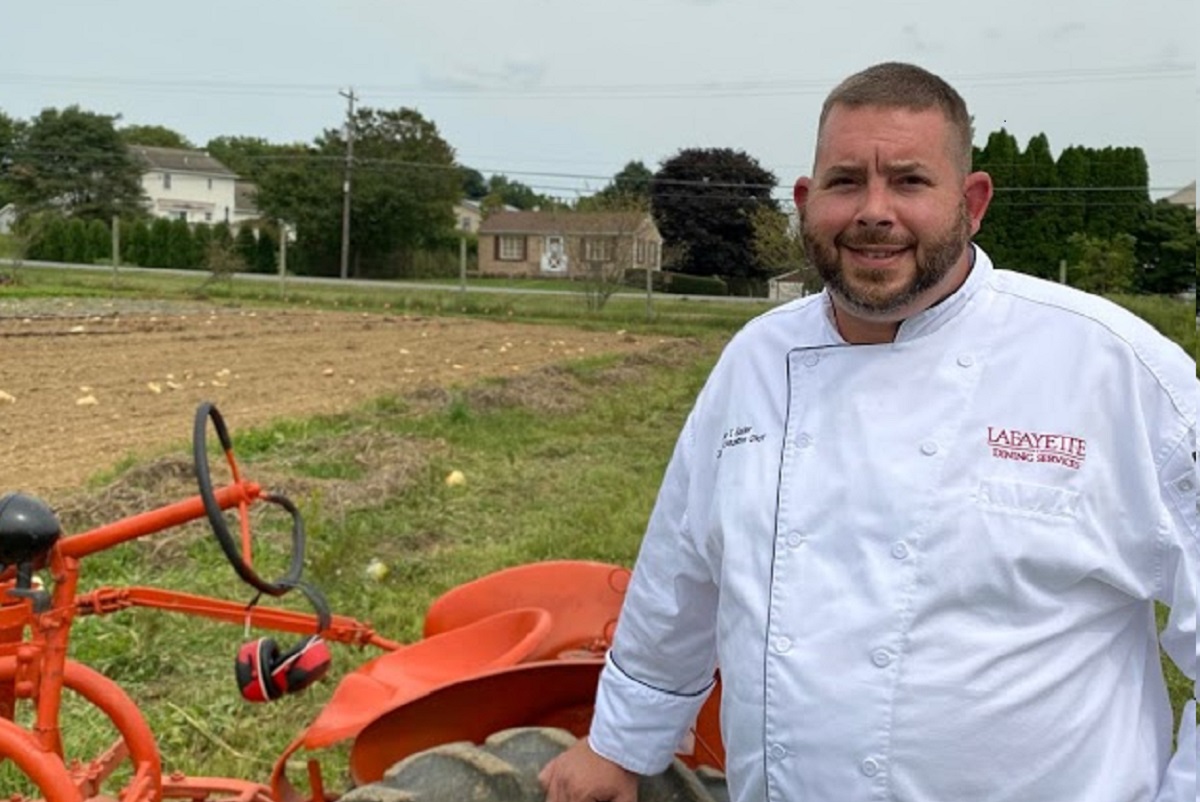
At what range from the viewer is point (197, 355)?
689 inches


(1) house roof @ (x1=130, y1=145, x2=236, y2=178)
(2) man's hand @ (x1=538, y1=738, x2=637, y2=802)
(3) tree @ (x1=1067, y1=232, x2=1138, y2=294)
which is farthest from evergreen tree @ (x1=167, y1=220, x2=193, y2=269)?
(2) man's hand @ (x1=538, y1=738, x2=637, y2=802)

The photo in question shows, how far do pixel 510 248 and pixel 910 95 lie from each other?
7171 cm

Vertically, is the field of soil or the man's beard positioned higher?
the man's beard

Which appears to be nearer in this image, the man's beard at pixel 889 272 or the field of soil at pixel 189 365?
the man's beard at pixel 889 272

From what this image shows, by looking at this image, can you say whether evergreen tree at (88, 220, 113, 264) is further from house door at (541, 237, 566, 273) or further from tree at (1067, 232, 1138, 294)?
tree at (1067, 232, 1138, 294)

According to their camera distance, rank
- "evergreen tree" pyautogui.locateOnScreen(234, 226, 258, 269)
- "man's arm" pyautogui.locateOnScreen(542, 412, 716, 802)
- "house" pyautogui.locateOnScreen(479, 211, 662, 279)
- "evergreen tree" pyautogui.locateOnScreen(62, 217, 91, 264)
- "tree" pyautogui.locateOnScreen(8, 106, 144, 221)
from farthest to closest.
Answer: "tree" pyautogui.locateOnScreen(8, 106, 144, 221) < "house" pyautogui.locateOnScreen(479, 211, 662, 279) < "evergreen tree" pyautogui.locateOnScreen(234, 226, 258, 269) < "evergreen tree" pyautogui.locateOnScreen(62, 217, 91, 264) < "man's arm" pyautogui.locateOnScreen(542, 412, 716, 802)

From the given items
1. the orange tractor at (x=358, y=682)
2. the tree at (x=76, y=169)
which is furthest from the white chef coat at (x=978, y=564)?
the tree at (x=76, y=169)

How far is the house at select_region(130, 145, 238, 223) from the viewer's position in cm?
9094

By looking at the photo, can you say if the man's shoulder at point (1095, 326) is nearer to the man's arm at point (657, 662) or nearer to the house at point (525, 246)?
the man's arm at point (657, 662)

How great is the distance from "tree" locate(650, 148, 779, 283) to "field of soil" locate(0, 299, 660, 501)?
2590 centimetres

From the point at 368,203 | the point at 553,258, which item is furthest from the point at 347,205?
the point at 553,258

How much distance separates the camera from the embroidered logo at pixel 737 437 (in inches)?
75.3

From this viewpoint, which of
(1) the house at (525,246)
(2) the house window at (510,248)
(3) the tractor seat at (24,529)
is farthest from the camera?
(2) the house window at (510,248)

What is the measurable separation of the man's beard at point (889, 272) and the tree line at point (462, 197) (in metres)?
21.3
